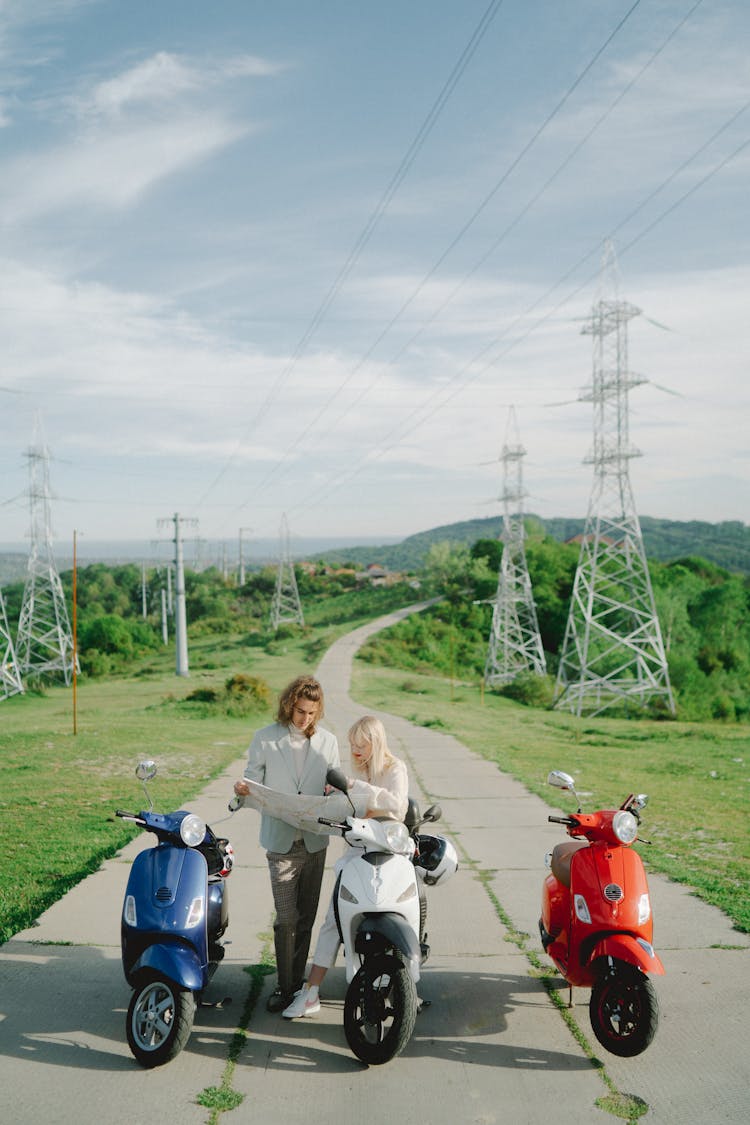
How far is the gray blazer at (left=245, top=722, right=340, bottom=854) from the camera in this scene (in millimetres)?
5070

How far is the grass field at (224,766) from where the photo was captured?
8.06 metres

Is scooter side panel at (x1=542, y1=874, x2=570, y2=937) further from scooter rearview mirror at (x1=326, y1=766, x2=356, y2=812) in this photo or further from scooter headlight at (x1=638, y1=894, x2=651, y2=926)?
scooter rearview mirror at (x1=326, y1=766, x2=356, y2=812)

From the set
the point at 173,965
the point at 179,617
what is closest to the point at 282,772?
the point at 173,965

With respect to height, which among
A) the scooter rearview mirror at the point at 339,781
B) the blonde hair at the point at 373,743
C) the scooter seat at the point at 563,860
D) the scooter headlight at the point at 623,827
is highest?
the blonde hair at the point at 373,743

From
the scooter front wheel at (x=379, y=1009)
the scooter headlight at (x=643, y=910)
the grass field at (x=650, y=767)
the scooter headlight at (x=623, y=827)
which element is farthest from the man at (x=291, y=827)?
the grass field at (x=650, y=767)

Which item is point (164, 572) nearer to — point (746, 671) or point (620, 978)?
A: point (746, 671)

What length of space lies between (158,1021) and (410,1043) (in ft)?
4.23

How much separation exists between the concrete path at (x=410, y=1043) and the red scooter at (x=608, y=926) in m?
0.22

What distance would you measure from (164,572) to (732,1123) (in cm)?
9324

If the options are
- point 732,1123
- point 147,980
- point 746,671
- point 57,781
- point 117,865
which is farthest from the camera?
point 746,671

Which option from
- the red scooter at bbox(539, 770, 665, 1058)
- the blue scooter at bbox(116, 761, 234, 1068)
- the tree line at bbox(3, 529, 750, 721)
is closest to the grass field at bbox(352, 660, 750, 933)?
the red scooter at bbox(539, 770, 665, 1058)

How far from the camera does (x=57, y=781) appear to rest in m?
12.7

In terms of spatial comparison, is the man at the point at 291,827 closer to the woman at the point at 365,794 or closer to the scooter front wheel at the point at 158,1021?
the woman at the point at 365,794

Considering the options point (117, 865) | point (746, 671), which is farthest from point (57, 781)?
point (746, 671)
